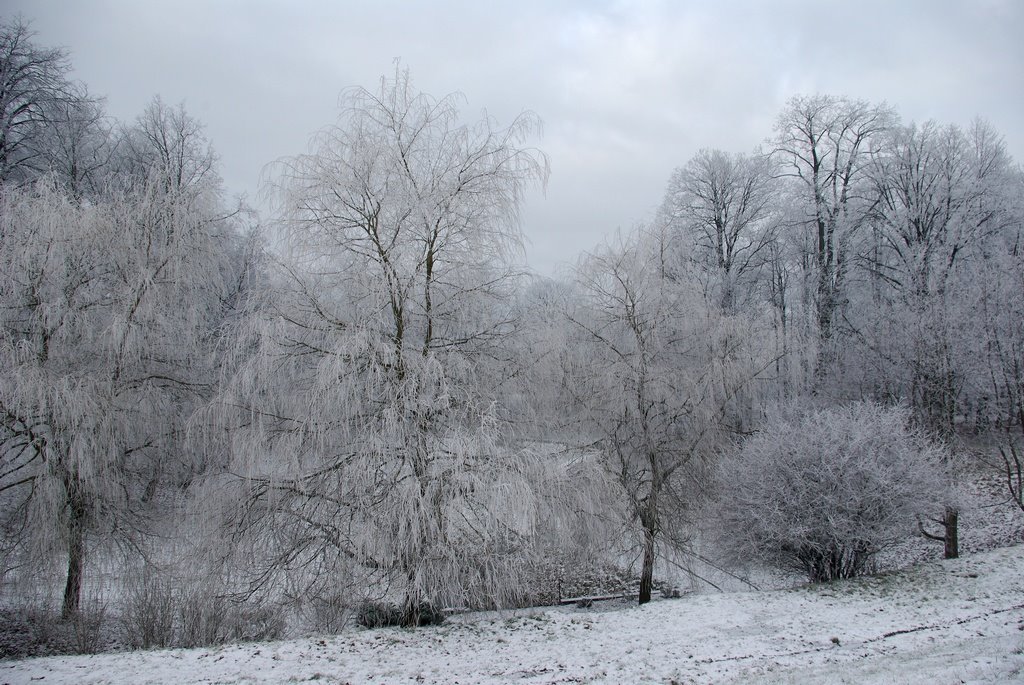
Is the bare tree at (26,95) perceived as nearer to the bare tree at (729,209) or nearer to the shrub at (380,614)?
the shrub at (380,614)

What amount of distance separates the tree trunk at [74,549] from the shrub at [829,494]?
32.6 feet

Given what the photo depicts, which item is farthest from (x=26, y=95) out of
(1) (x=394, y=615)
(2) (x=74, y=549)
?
(1) (x=394, y=615)

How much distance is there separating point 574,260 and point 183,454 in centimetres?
742

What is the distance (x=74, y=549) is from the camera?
883 cm

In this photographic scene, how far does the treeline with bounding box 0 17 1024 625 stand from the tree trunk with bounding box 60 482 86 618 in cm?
5

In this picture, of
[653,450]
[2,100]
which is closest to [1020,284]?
[653,450]

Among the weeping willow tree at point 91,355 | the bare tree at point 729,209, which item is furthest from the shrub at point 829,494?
the bare tree at point 729,209

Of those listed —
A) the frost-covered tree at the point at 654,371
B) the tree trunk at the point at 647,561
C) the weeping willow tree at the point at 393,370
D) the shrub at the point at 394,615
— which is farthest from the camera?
the frost-covered tree at the point at 654,371

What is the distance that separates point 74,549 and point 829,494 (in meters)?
11.1

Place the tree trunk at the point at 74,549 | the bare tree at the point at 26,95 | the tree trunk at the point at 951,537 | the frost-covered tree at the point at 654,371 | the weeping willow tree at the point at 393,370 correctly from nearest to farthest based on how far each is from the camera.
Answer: the weeping willow tree at the point at 393,370, the tree trunk at the point at 74,549, the frost-covered tree at the point at 654,371, the tree trunk at the point at 951,537, the bare tree at the point at 26,95

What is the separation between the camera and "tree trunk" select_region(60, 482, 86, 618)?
28.7 ft

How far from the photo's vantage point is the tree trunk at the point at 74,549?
8.75 metres

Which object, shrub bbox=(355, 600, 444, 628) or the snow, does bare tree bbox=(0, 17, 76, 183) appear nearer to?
shrub bbox=(355, 600, 444, 628)

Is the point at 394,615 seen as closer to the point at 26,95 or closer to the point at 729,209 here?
the point at 26,95
